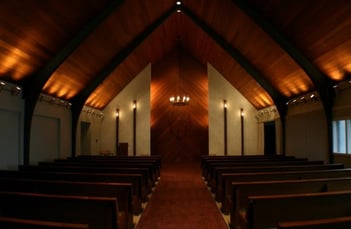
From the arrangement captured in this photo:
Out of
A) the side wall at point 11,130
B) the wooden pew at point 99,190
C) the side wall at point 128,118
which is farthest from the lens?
the side wall at point 128,118

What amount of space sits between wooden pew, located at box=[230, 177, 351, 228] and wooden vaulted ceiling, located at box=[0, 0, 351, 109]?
2.87 meters

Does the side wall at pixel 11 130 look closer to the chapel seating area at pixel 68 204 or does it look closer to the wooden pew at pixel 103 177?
the wooden pew at pixel 103 177

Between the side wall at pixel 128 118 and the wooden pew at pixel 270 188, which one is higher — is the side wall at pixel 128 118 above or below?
above

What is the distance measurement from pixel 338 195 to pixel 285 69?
214 inches

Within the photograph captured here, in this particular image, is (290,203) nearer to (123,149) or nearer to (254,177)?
(254,177)

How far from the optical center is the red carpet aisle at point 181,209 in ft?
12.7

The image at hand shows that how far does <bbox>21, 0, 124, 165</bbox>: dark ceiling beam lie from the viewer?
6105mm

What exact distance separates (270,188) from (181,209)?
65.0 inches

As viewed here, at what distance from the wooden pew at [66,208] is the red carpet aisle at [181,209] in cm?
128

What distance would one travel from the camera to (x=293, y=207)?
2709mm

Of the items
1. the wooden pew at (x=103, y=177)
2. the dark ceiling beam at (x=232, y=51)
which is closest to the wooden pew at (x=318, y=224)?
the wooden pew at (x=103, y=177)

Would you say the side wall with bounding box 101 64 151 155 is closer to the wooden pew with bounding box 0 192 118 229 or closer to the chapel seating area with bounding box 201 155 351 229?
the chapel seating area with bounding box 201 155 351 229

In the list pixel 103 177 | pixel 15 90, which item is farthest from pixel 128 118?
pixel 103 177

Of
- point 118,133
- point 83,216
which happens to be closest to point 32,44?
point 83,216
